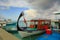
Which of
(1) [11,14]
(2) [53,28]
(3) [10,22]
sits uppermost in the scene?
(1) [11,14]

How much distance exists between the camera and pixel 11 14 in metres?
1.99

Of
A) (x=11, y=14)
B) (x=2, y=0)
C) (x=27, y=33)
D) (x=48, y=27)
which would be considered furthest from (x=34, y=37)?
(x=2, y=0)

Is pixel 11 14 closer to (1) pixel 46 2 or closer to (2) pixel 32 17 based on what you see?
(2) pixel 32 17

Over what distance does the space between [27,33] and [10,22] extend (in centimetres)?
34

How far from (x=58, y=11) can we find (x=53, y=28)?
311 mm

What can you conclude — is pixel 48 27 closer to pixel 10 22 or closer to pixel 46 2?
pixel 46 2

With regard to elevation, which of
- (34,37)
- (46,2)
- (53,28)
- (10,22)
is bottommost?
(34,37)

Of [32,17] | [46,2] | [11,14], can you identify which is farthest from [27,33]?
[46,2]

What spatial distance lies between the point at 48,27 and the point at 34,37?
295mm

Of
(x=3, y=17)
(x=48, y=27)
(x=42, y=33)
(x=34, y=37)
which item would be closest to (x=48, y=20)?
(x=48, y=27)

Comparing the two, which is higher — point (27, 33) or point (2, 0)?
point (2, 0)

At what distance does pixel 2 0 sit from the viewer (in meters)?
1.98

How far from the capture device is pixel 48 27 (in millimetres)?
2025

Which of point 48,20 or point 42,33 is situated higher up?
point 48,20
